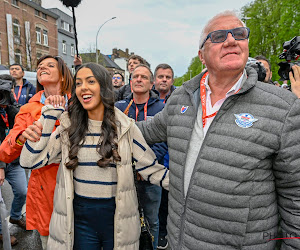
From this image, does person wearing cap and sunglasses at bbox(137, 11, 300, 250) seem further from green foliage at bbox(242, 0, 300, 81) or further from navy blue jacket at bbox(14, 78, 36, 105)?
green foliage at bbox(242, 0, 300, 81)

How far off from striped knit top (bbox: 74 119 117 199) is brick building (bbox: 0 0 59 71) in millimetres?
22786

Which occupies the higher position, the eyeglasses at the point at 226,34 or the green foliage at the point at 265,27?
the green foliage at the point at 265,27

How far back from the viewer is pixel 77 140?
201 centimetres

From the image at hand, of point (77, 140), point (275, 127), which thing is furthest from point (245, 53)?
point (77, 140)

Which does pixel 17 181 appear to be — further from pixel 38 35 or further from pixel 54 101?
pixel 38 35

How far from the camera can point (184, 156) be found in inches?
64.3

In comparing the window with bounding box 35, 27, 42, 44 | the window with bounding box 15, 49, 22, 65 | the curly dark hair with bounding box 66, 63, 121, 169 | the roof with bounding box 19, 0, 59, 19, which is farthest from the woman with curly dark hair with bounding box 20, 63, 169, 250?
the window with bounding box 35, 27, 42, 44

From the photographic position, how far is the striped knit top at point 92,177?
1982mm

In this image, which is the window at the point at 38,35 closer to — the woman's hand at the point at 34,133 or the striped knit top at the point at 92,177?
the woman's hand at the point at 34,133

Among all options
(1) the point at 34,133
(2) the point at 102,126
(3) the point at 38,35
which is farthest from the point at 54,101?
(3) the point at 38,35

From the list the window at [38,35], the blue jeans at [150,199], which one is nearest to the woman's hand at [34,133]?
the blue jeans at [150,199]

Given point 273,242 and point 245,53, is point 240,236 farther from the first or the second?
point 245,53

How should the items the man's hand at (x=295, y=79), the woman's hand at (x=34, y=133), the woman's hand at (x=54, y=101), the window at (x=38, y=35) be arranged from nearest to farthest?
the man's hand at (x=295, y=79), the woman's hand at (x=34, y=133), the woman's hand at (x=54, y=101), the window at (x=38, y=35)

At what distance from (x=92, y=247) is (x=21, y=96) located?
459 centimetres
